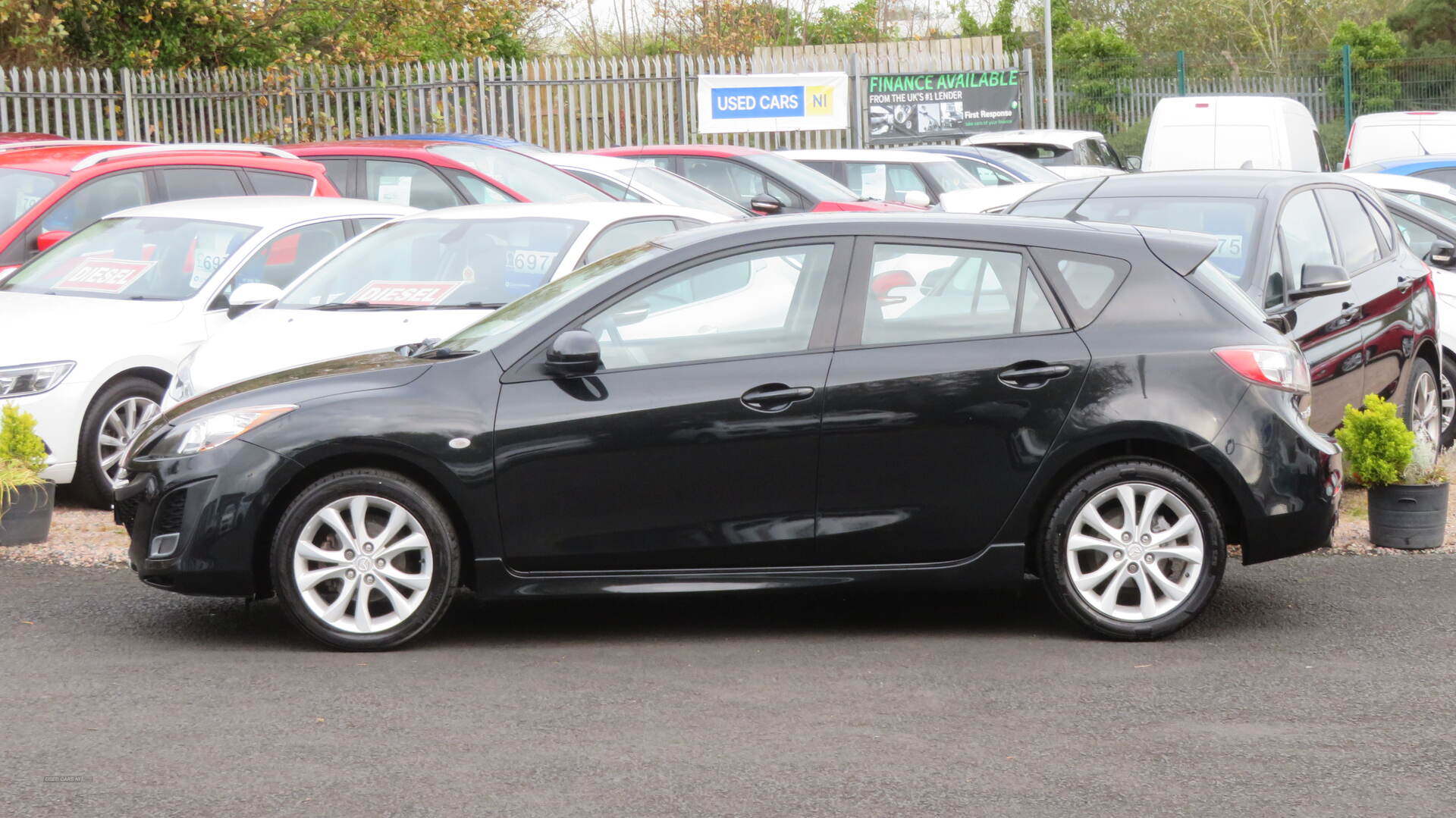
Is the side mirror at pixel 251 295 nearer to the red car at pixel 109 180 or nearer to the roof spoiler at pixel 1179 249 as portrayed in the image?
the red car at pixel 109 180

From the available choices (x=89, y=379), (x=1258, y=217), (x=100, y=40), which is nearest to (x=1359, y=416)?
(x=1258, y=217)

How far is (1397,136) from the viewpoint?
63.3ft

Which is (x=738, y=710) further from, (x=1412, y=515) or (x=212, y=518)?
(x=1412, y=515)

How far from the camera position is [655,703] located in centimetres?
523

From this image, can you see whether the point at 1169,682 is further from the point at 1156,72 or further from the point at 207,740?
the point at 1156,72

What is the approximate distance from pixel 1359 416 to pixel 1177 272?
2133mm

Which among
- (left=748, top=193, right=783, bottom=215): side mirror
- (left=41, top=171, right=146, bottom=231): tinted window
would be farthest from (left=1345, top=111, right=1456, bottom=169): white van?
(left=41, top=171, right=146, bottom=231): tinted window

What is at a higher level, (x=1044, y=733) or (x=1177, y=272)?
(x=1177, y=272)

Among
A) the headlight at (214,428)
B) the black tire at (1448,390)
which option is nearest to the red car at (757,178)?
the black tire at (1448,390)

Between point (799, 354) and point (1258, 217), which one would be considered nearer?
point (799, 354)

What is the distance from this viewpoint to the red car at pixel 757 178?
15180 mm

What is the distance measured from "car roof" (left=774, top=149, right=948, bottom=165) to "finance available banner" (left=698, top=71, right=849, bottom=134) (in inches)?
247

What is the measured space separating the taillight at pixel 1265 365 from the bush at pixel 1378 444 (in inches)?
70.3

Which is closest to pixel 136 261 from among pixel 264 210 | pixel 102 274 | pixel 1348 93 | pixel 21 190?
pixel 102 274
